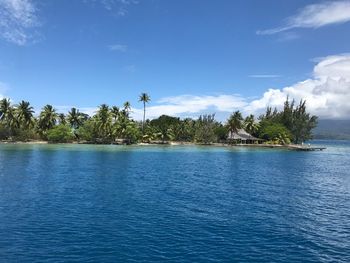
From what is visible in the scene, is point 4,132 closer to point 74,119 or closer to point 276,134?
point 74,119

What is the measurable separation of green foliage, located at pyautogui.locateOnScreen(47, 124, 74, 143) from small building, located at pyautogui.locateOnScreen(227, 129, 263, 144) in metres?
75.3

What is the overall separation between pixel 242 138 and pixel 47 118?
89.9m

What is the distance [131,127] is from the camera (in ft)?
488

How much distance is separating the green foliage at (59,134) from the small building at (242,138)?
75265mm

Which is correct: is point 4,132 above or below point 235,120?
below

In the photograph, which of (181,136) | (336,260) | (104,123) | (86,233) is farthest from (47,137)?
(336,260)

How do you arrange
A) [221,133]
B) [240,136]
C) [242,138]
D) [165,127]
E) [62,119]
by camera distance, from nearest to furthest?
[165,127], [62,119], [242,138], [240,136], [221,133]

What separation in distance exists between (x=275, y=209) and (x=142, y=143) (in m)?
126

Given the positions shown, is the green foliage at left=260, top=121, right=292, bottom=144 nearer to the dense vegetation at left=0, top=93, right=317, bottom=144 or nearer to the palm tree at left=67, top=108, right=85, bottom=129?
the dense vegetation at left=0, top=93, right=317, bottom=144

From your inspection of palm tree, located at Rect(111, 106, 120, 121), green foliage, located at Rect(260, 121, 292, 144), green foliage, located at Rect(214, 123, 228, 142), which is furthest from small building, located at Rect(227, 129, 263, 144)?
palm tree, located at Rect(111, 106, 120, 121)

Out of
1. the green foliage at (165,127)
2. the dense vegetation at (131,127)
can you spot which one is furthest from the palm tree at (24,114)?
the green foliage at (165,127)

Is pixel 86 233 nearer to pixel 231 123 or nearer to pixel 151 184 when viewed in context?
pixel 151 184

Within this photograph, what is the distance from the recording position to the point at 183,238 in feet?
81.1

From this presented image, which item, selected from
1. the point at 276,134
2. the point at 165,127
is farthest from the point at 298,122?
the point at 165,127
